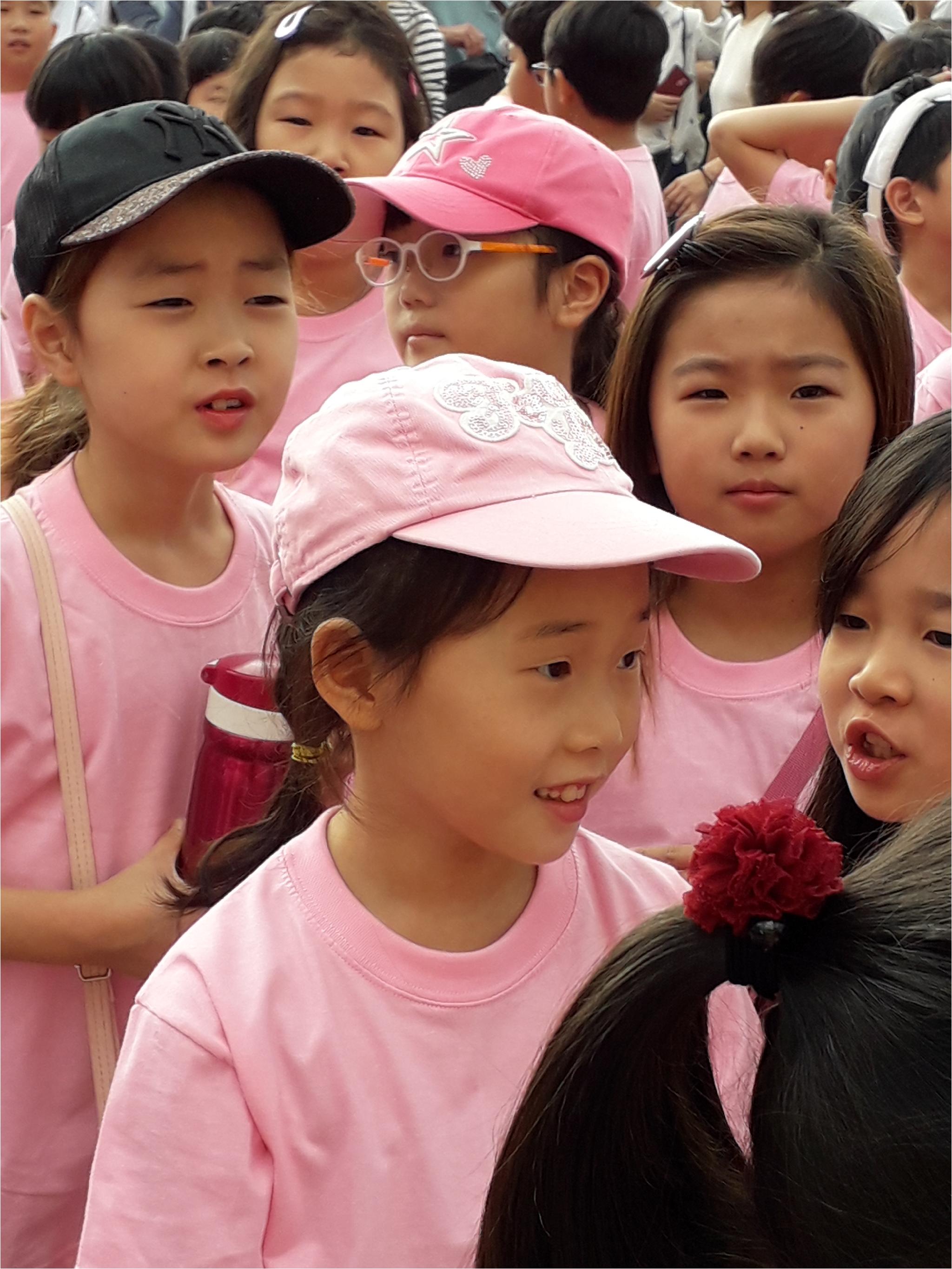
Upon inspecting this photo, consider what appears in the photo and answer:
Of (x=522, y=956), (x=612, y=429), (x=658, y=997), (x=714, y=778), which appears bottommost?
(x=714, y=778)

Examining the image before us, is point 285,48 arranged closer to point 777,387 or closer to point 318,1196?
point 777,387

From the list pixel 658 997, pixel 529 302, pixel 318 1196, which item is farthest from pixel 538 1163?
pixel 529 302

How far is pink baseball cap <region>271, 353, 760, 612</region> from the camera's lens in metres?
1.26

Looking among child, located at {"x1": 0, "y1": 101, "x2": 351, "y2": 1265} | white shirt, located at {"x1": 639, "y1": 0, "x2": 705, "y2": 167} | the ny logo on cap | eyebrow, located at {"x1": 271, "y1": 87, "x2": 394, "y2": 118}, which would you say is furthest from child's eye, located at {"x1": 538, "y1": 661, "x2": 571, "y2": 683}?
white shirt, located at {"x1": 639, "y1": 0, "x2": 705, "y2": 167}

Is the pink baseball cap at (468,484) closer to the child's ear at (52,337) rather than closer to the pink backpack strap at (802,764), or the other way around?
the pink backpack strap at (802,764)

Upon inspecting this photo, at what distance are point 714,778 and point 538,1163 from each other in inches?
35.7

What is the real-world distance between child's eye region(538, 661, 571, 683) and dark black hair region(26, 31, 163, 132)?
9.33 feet

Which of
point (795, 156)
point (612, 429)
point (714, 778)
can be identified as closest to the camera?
point (714, 778)

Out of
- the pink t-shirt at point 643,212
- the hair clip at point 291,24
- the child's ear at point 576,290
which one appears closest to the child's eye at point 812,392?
the child's ear at point 576,290

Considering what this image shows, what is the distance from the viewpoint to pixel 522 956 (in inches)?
53.1

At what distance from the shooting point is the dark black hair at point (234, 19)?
4.88 m

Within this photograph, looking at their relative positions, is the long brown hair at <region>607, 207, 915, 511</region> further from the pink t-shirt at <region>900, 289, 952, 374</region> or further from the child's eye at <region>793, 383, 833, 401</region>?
the pink t-shirt at <region>900, 289, 952, 374</region>

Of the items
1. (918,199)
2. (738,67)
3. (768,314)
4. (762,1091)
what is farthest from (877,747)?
(738,67)

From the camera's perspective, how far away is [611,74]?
4.00 m
